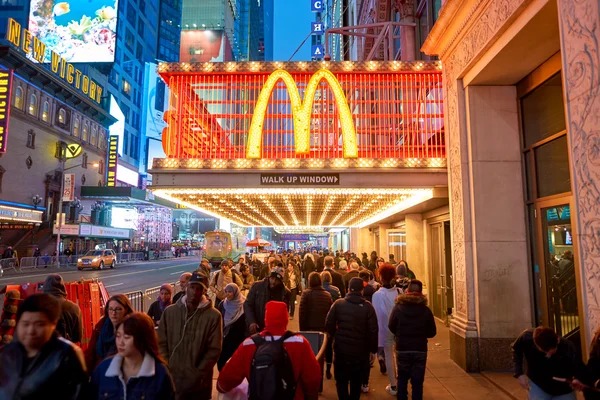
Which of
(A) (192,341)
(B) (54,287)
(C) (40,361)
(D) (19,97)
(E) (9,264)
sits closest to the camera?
(C) (40,361)

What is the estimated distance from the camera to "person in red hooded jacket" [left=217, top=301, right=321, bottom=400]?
343 cm

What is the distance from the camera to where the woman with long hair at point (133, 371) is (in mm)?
2771

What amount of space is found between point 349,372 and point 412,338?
1035 millimetres

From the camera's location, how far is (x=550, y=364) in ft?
13.7

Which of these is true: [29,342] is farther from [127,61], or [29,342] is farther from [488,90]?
[127,61]

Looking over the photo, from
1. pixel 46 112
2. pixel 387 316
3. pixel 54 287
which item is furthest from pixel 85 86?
pixel 387 316

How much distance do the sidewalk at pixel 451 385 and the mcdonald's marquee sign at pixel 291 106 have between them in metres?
5.27

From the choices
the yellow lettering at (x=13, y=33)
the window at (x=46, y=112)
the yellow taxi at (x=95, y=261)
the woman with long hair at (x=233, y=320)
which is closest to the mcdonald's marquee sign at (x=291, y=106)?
the woman with long hair at (x=233, y=320)

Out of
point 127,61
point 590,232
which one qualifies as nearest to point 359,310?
point 590,232

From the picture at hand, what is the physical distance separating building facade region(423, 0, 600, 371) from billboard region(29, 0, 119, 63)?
253ft

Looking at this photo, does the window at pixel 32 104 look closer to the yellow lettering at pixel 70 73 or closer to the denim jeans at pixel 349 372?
the yellow lettering at pixel 70 73

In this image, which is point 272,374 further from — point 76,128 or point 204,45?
point 204,45

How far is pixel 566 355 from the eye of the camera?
13.7 ft

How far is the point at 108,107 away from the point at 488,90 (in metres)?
64.3
